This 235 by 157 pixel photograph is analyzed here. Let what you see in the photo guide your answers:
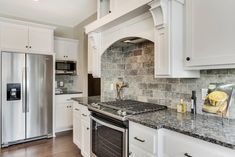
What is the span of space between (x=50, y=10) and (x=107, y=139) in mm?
3185

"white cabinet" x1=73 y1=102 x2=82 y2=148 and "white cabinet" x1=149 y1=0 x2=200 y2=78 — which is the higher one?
"white cabinet" x1=149 y1=0 x2=200 y2=78

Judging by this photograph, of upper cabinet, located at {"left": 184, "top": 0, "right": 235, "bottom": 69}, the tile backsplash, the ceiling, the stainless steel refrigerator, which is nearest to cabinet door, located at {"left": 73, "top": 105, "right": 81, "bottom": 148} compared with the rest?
the tile backsplash

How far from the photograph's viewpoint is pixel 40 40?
371 centimetres

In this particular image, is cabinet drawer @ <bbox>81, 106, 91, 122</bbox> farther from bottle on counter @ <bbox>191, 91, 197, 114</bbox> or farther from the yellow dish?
the yellow dish

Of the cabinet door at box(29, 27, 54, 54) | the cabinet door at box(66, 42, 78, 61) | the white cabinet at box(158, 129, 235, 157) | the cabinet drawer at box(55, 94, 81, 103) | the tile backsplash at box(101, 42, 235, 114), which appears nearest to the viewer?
the white cabinet at box(158, 129, 235, 157)

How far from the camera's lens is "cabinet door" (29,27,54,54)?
361 centimetres

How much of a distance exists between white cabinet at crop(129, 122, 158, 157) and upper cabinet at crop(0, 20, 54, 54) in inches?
115

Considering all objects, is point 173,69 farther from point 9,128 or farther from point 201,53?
point 9,128

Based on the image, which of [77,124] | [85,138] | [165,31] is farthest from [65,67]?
[165,31]

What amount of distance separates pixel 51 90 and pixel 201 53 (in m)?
3.17

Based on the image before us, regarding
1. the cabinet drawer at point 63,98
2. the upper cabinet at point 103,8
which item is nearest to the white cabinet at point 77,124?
the cabinet drawer at point 63,98

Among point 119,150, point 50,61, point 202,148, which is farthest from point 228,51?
point 50,61

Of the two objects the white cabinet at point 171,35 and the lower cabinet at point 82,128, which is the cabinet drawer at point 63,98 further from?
the white cabinet at point 171,35

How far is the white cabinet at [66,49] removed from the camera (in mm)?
4297
